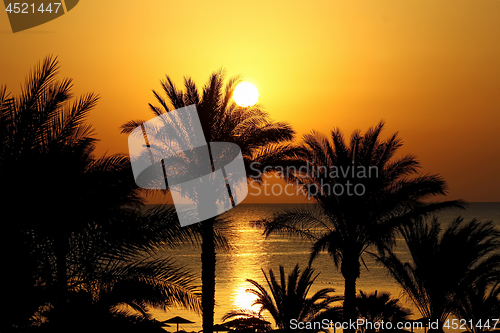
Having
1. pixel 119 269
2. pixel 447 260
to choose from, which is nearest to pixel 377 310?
pixel 447 260

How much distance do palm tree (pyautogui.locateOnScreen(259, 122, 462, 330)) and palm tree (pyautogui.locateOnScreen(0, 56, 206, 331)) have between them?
264 inches

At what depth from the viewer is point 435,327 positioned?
12.8 metres

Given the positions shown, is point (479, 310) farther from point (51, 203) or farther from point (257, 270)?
point (257, 270)

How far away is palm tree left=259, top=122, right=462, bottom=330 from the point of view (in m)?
12.5

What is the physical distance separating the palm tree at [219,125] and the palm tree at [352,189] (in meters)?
0.90

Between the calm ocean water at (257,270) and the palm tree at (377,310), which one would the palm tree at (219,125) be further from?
the calm ocean water at (257,270)

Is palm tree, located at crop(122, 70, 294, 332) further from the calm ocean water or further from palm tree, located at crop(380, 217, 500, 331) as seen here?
the calm ocean water

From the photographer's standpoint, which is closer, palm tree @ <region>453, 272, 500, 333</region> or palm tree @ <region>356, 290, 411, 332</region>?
palm tree @ <region>453, 272, 500, 333</region>

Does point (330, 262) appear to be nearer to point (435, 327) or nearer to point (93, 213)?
point (435, 327)

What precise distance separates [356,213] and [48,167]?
30.1ft

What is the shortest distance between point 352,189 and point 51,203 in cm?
903

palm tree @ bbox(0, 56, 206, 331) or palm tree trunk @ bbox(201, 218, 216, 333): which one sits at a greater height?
palm tree @ bbox(0, 56, 206, 331)

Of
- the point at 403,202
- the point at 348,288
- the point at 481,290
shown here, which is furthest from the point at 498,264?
the point at 348,288

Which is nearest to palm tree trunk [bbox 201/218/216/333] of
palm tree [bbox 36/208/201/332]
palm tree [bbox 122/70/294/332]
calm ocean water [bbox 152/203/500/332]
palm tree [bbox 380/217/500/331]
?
palm tree [bbox 122/70/294/332]
